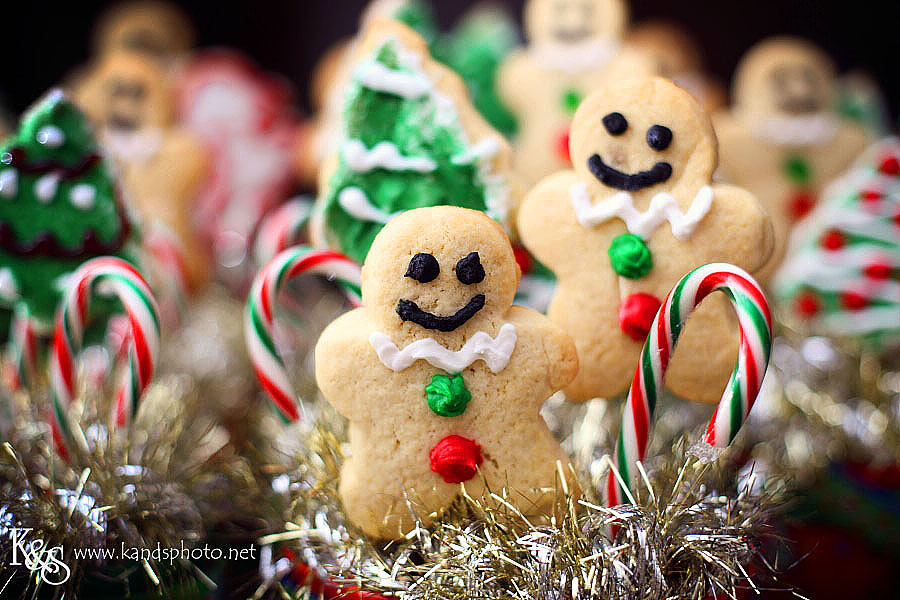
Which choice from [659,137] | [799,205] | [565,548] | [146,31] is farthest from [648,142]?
[146,31]

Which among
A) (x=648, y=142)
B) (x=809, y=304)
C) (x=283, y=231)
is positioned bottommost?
(x=809, y=304)

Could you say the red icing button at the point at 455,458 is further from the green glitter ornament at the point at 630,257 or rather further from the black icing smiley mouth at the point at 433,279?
the green glitter ornament at the point at 630,257

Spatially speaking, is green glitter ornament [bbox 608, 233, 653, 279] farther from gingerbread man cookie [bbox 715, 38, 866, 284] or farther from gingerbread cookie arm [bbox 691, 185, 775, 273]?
gingerbread man cookie [bbox 715, 38, 866, 284]

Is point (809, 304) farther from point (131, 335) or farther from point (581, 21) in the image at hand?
point (131, 335)

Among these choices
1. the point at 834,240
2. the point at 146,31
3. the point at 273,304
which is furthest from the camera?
the point at 146,31

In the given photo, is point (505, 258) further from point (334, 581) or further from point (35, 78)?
point (35, 78)

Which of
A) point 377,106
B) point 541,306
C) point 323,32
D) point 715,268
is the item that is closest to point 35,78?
point 323,32

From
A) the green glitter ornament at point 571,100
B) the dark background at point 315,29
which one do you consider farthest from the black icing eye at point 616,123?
the dark background at point 315,29

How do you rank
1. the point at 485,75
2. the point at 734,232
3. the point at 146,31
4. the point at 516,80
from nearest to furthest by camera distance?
1. the point at 734,232
2. the point at 516,80
3. the point at 485,75
4. the point at 146,31
